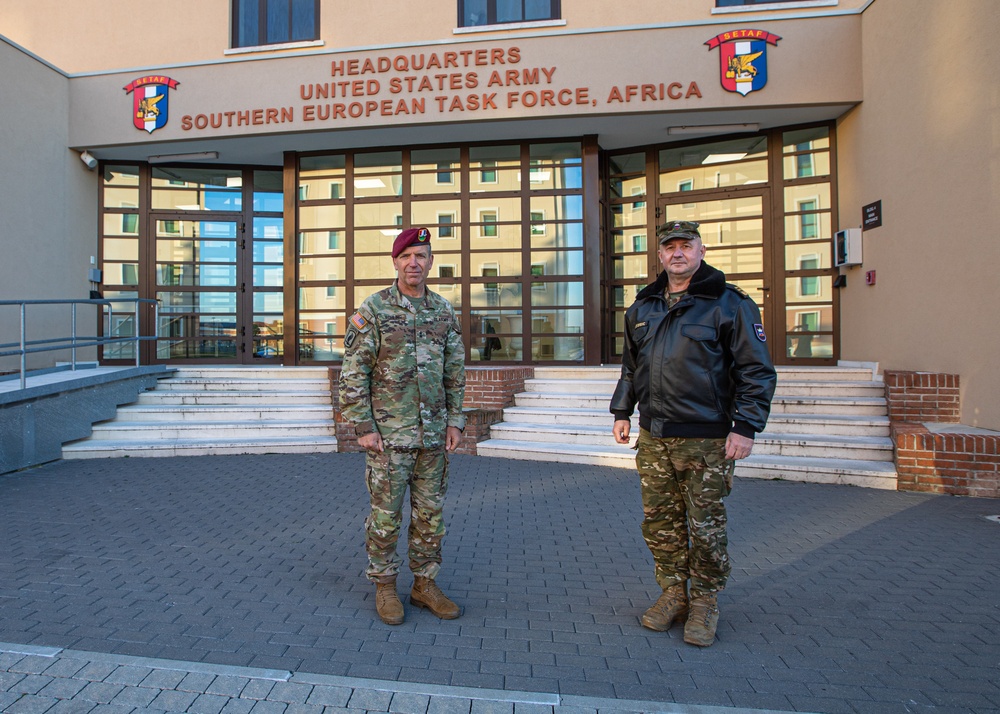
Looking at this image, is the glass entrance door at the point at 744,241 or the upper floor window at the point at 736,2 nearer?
the upper floor window at the point at 736,2

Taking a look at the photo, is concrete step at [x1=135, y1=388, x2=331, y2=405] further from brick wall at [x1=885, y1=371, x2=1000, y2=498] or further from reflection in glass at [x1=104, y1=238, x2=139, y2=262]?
brick wall at [x1=885, y1=371, x2=1000, y2=498]

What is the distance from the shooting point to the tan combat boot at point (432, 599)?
3.41 m

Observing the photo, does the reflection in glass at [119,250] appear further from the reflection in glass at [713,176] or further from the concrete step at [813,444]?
the reflection in glass at [713,176]

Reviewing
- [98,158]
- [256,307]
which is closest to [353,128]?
[256,307]

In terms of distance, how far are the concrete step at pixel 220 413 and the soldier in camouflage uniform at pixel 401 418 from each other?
219 inches

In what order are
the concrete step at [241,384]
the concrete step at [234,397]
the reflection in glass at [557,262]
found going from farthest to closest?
1. the reflection in glass at [557,262]
2. the concrete step at [241,384]
3. the concrete step at [234,397]

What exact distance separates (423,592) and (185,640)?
1.15 meters

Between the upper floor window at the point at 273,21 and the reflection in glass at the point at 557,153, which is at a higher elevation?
the upper floor window at the point at 273,21

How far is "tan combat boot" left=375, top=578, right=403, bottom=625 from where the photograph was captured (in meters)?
3.34

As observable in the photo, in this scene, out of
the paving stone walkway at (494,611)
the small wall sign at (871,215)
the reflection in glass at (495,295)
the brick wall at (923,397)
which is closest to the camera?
the paving stone walkway at (494,611)

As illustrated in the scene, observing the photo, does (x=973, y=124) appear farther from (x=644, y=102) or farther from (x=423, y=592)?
(x=423, y=592)

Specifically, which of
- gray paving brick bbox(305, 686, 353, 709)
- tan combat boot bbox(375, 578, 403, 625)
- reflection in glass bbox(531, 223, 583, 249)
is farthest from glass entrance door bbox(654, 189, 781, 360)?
gray paving brick bbox(305, 686, 353, 709)

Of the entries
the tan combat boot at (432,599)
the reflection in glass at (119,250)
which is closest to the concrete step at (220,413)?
the reflection in glass at (119,250)

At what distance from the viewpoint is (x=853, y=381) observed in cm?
811
